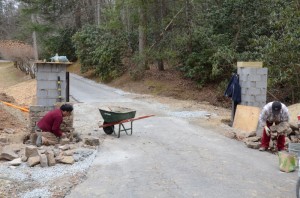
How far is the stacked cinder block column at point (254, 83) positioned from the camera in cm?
1266

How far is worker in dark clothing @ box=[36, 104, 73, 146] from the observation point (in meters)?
9.39

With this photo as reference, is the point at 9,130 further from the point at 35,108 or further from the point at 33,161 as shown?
the point at 33,161

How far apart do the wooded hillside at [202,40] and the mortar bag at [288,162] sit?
9068 millimetres

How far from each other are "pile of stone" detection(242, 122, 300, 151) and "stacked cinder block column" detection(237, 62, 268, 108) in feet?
7.24

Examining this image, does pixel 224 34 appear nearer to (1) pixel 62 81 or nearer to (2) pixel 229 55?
(2) pixel 229 55

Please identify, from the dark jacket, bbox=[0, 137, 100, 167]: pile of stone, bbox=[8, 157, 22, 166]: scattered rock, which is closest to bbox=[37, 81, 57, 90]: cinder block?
bbox=[0, 137, 100, 167]: pile of stone

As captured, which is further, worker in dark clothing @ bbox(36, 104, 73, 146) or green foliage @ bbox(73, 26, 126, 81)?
green foliage @ bbox(73, 26, 126, 81)

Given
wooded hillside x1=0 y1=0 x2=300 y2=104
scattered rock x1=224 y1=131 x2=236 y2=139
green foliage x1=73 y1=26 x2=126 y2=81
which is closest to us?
scattered rock x1=224 y1=131 x2=236 y2=139

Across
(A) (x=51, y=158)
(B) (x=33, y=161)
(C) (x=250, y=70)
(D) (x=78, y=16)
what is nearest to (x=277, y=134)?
(C) (x=250, y=70)

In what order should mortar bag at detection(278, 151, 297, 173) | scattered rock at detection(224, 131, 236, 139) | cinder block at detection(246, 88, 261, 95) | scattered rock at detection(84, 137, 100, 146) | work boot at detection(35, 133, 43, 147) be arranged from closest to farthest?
mortar bag at detection(278, 151, 297, 173), work boot at detection(35, 133, 43, 147), scattered rock at detection(84, 137, 100, 146), scattered rock at detection(224, 131, 236, 139), cinder block at detection(246, 88, 261, 95)

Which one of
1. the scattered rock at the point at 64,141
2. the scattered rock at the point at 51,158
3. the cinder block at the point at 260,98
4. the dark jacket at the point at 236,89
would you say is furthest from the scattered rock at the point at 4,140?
the cinder block at the point at 260,98

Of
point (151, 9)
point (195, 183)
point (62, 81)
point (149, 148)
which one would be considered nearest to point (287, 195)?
point (195, 183)

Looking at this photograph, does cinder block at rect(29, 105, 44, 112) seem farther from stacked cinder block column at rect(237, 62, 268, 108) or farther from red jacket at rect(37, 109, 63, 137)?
stacked cinder block column at rect(237, 62, 268, 108)

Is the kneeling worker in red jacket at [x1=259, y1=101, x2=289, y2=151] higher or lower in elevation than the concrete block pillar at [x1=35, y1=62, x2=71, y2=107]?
lower
